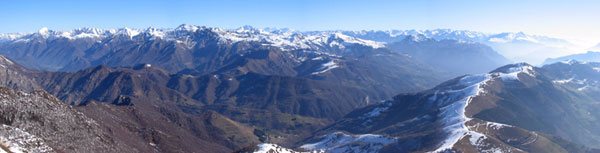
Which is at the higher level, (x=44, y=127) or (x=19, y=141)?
(x=19, y=141)

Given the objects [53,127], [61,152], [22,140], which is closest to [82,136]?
[53,127]

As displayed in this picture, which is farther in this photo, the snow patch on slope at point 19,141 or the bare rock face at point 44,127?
the bare rock face at point 44,127

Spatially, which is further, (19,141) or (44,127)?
(44,127)

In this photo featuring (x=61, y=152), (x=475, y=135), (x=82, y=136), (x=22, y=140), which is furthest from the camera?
(x=475, y=135)

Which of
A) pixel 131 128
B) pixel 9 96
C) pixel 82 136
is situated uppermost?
pixel 9 96

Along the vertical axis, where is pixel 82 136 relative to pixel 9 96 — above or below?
below

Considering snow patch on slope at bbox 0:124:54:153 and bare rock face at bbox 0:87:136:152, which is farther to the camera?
bare rock face at bbox 0:87:136:152

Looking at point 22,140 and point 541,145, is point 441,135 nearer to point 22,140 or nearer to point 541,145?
point 541,145

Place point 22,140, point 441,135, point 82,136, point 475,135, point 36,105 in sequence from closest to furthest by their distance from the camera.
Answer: point 22,140, point 36,105, point 82,136, point 475,135, point 441,135
